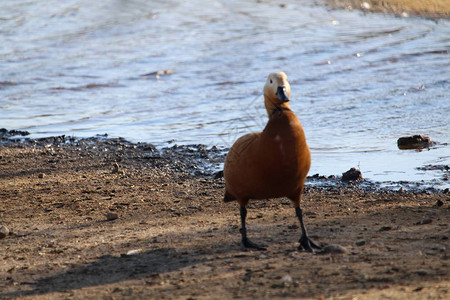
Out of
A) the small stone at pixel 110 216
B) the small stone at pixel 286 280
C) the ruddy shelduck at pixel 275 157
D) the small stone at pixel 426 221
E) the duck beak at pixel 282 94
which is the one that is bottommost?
the small stone at pixel 110 216

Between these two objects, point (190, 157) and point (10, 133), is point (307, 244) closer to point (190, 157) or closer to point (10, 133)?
point (190, 157)

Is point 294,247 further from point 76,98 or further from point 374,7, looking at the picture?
point 374,7

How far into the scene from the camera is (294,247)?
17.9 feet

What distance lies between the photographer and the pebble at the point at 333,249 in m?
5.18

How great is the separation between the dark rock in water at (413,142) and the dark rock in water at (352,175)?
63.0 inches

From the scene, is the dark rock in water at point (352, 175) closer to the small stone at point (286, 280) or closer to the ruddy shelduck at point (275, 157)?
the ruddy shelduck at point (275, 157)

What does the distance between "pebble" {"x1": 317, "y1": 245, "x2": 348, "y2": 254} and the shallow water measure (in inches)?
110

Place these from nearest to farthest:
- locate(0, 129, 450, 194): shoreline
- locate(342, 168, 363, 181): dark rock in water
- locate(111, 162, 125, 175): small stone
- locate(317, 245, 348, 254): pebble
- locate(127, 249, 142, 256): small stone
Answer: locate(317, 245, 348, 254): pebble < locate(127, 249, 142, 256): small stone < locate(0, 129, 450, 194): shoreline < locate(342, 168, 363, 181): dark rock in water < locate(111, 162, 125, 175): small stone

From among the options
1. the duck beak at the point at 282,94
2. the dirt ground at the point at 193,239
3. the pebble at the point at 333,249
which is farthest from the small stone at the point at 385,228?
the duck beak at the point at 282,94

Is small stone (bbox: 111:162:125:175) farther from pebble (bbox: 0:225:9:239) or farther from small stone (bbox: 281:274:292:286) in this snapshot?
small stone (bbox: 281:274:292:286)

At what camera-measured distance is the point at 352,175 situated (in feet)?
25.4

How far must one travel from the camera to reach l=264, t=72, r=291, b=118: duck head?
516cm

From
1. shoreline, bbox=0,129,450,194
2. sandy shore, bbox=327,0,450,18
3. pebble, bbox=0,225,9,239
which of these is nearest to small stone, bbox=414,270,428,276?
shoreline, bbox=0,129,450,194

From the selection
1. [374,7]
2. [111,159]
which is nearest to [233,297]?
[111,159]
